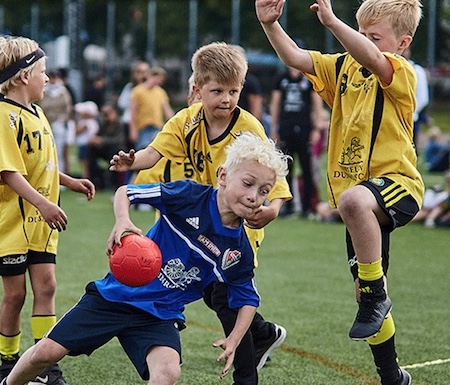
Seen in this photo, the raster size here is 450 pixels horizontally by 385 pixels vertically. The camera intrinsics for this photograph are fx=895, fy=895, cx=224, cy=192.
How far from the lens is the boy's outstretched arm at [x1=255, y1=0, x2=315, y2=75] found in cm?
466

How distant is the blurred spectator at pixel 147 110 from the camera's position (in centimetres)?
1507

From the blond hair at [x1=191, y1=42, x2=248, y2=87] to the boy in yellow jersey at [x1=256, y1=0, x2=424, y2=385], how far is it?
24cm

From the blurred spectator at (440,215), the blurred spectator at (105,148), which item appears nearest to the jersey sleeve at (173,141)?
the blurred spectator at (440,215)

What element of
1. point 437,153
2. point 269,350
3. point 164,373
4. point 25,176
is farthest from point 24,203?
point 437,153

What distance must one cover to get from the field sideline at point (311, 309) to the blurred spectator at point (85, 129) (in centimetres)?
518

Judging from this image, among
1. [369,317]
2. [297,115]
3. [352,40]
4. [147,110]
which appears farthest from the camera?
[147,110]

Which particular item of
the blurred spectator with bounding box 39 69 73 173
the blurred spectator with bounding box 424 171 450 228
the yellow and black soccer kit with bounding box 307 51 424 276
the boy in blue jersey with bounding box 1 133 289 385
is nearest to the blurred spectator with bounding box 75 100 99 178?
the blurred spectator with bounding box 39 69 73 173

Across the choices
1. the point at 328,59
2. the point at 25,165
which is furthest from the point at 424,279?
the point at 25,165

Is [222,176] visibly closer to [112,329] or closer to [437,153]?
[112,329]

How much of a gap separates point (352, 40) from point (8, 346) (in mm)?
2601

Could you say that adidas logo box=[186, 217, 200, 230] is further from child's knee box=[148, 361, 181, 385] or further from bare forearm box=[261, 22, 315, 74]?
bare forearm box=[261, 22, 315, 74]

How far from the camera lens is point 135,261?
3.99 meters

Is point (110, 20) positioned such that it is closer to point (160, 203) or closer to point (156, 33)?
point (156, 33)

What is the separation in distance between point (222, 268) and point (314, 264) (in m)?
5.59
